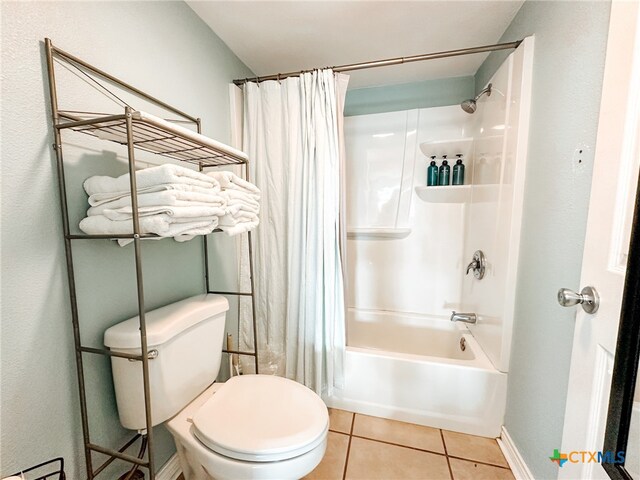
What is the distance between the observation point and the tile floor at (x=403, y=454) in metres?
1.24

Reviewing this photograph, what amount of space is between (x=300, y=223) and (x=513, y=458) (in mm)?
1536

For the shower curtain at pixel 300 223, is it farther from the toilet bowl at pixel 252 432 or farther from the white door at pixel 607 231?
the white door at pixel 607 231

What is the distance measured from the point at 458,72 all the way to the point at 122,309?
7.80 feet

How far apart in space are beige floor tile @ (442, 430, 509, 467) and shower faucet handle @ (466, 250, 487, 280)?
2.87ft

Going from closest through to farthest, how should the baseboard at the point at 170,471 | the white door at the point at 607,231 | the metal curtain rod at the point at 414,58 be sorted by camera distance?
the white door at the point at 607,231 → the baseboard at the point at 170,471 → the metal curtain rod at the point at 414,58

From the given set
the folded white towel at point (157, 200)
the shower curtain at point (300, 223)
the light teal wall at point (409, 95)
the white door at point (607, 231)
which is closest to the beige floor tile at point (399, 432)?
the shower curtain at point (300, 223)

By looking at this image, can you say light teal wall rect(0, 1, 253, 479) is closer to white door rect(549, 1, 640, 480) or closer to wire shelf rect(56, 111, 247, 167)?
wire shelf rect(56, 111, 247, 167)

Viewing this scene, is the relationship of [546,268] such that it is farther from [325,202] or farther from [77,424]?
[77,424]

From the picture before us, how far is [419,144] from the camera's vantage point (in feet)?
6.68

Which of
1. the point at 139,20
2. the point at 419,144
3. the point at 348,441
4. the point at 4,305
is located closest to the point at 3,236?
the point at 4,305

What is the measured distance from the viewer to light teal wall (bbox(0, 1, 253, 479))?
68 cm

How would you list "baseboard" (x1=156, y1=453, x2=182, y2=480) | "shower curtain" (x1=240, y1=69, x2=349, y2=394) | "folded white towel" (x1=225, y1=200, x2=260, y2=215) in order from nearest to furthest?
"folded white towel" (x1=225, y1=200, x2=260, y2=215)
"baseboard" (x1=156, y1=453, x2=182, y2=480)
"shower curtain" (x1=240, y1=69, x2=349, y2=394)

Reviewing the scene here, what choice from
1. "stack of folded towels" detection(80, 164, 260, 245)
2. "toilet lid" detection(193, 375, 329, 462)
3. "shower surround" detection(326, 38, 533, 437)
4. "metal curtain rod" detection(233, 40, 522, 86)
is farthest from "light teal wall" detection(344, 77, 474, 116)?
"toilet lid" detection(193, 375, 329, 462)

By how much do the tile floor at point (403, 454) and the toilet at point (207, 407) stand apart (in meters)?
0.53
